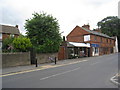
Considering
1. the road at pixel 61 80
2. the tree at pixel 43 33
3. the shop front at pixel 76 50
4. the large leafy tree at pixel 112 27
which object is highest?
the large leafy tree at pixel 112 27

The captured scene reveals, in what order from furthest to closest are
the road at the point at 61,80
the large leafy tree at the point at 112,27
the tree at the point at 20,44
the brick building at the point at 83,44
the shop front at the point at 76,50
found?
the large leafy tree at the point at 112,27, the shop front at the point at 76,50, the brick building at the point at 83,44, the tree at the point at 20,44, the road at the point at 61,80

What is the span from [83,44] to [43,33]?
1588cm

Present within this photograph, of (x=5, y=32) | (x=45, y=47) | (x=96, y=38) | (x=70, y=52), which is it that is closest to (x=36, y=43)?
(x=45, y=47)

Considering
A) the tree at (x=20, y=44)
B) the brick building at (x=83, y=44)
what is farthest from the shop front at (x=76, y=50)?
the tree at (x=20, y=44)

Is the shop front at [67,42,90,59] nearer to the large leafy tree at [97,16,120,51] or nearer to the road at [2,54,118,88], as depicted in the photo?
the road at [2,54,118,88]

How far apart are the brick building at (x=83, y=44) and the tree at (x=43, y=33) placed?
4.73 m

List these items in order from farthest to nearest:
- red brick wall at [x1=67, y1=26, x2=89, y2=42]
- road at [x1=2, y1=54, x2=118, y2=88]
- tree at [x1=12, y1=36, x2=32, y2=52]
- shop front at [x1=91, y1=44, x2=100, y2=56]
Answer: red brick wall at [x1=67, y1=26, x2=89, y2=42] < shop front at [x1=91, y1=44, x2=100, y2=56] < tree at [x1=12, y1=36, x2=32, y2=52] < road at [x1=2, y1=54, x2=118, y2=88]

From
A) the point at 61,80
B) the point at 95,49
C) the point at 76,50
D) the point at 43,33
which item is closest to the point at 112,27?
the point at 95,49

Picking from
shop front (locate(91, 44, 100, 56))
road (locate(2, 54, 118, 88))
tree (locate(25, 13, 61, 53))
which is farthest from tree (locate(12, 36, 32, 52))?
shop front (locate(91, 44, 100, 56))

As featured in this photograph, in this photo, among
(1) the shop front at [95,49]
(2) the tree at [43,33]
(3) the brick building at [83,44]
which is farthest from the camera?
(1) the shop front at [95,49]

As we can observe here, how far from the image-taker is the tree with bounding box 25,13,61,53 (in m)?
20.9

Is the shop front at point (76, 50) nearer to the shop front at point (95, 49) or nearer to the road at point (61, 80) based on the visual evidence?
the shop front at point (95, 49)

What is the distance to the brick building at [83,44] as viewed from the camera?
27962mm

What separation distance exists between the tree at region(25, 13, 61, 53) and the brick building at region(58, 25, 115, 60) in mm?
4731
